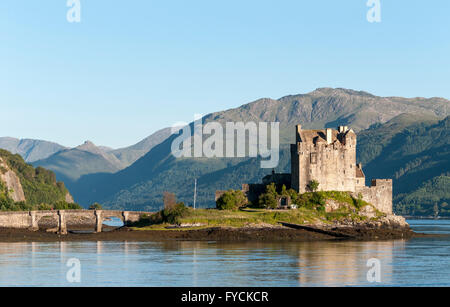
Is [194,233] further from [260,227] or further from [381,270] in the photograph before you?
[381,270]

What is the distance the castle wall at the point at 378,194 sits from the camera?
126 metres

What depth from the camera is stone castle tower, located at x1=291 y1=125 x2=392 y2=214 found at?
123250 millimetres

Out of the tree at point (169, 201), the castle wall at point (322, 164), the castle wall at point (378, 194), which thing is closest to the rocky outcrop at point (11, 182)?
the tree at point (169, 201)

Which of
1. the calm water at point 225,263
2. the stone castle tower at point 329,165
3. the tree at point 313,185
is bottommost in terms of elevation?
the calm water at point 225,263

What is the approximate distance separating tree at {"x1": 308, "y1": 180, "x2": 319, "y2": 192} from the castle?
1.40 ft

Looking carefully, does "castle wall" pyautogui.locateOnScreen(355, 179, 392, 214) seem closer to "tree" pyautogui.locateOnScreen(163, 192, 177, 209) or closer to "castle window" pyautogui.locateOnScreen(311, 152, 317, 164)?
"castle window" pyautogui.locateOnScreen(311, 152, 317, 164)

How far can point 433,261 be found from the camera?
77500 millimetres

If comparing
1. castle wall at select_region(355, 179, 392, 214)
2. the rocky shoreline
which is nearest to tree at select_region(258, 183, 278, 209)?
the rocky shoreline

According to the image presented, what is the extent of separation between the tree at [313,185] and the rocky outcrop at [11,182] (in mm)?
88483

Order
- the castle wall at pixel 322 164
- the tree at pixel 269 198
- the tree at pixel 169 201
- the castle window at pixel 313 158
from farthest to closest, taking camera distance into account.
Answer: the castle wall at pixel 322 164, the castle window at pixel 313 158, the tree at pixel 169 201, the tree at pixel 269 198

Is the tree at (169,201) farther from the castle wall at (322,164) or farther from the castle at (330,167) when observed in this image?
the castle wall at (322,164)

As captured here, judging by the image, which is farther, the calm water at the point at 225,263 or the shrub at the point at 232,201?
the shrub at the point at 232,201

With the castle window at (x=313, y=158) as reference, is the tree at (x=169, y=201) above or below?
below

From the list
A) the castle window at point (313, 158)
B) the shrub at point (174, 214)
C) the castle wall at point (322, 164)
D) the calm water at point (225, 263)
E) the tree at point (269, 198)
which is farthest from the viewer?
the castle wall at point (322, 164)
